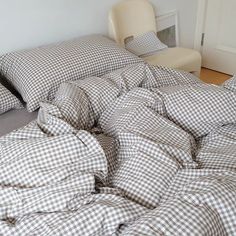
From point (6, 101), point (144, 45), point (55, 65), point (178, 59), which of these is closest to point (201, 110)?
point (55, 65)

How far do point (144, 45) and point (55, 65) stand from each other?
3.15 feet

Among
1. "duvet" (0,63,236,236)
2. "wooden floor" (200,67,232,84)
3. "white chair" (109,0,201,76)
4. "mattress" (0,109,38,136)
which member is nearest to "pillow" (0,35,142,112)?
"mattress" (0,109,38,136)

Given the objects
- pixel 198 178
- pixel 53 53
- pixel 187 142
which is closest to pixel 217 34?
pixel 53 53

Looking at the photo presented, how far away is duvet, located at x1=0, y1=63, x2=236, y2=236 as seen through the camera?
76 centimetres

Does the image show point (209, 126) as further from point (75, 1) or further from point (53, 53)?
point (75, 1)

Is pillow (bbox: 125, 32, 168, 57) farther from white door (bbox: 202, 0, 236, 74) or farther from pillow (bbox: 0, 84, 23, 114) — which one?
pillow (bbox: 0, 84, 23, 114)

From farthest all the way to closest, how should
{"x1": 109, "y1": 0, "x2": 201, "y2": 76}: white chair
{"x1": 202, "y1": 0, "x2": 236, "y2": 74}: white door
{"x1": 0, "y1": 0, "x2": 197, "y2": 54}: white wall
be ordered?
{"x1": 202, "y1": 0, "x2": 236, "y2": 74}: white door → {"x1": 109, "y1": 0, "x2": 201, "y2": 76}: white chair → {"x1": 0, "y1": 0, "x2": 197, "y2": 54}: white wall

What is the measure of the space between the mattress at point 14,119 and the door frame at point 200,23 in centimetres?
189

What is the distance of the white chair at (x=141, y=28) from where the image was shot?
2.12m

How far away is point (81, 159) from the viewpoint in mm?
919

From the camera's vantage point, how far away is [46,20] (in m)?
1.83

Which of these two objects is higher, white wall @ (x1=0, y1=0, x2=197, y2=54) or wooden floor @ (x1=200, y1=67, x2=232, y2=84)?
white wall @ (x1=0, y1=0, x2=197, y2=54)

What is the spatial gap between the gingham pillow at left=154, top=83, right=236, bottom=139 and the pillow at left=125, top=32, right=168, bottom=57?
109 centimetres

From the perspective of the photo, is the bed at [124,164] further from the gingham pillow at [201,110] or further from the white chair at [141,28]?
the white chair at [141,28]
